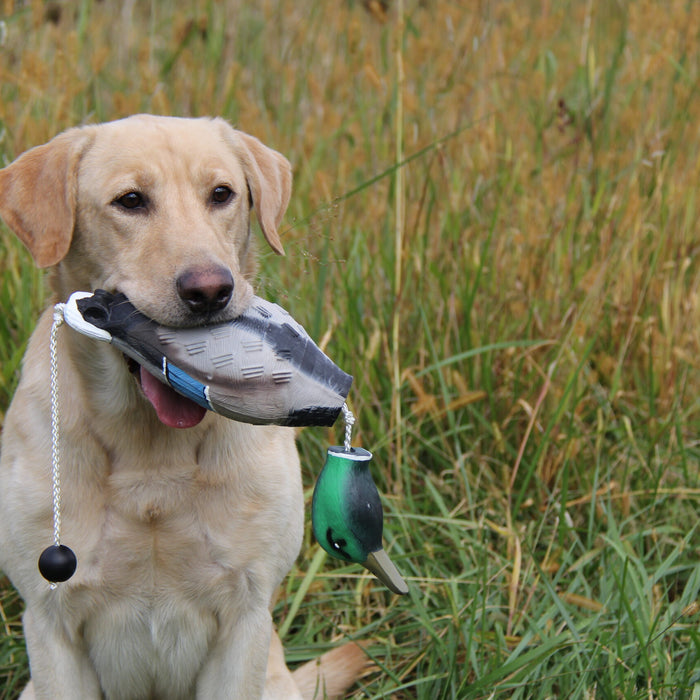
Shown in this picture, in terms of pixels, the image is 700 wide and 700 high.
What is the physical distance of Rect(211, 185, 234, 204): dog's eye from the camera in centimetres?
226

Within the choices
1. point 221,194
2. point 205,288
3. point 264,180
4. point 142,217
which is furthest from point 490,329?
point 205,288

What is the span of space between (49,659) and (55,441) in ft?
1.69

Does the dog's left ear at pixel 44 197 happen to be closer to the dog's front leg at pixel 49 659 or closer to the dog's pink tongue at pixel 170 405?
the dog's pink tongue at pixel 170 405

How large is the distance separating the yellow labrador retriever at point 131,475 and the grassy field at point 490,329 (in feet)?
1.75

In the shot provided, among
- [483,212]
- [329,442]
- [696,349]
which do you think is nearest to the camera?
[329,442]

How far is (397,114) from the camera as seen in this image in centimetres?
321

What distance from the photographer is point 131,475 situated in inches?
84.8

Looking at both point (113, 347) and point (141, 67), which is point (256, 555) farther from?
point (141, 67)

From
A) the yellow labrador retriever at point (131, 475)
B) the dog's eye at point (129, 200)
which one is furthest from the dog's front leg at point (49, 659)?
the dog's eye at point (129, 200)

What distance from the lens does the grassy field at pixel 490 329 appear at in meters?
2.69

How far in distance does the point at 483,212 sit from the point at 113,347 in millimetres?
1988

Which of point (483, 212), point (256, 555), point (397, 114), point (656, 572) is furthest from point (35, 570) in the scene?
point (483, 212)

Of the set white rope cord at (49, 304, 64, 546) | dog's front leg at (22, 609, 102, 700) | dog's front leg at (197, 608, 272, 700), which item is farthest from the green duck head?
dog's front leg at (22, 609, 102, 700)

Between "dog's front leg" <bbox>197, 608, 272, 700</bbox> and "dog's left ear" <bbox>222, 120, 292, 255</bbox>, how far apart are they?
893 mm
